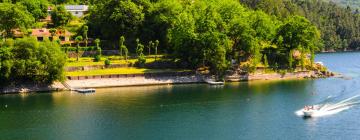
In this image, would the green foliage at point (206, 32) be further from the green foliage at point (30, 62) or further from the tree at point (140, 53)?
the green foliage at point (30, 62)

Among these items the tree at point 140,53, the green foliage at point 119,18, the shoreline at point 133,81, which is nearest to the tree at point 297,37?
the shoreline at point 133,81

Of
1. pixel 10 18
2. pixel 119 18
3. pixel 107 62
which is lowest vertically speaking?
pixel 107 62

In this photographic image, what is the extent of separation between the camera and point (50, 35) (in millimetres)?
160125

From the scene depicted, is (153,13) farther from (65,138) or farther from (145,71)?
(65,138)

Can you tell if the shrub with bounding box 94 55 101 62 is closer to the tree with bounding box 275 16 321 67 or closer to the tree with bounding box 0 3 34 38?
the tree with bounding box 0 3 34 38

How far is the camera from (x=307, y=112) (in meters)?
97.8

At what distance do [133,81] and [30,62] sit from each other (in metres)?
24.3

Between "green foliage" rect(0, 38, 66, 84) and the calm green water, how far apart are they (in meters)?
4.93

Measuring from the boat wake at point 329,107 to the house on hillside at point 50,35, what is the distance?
78.1m

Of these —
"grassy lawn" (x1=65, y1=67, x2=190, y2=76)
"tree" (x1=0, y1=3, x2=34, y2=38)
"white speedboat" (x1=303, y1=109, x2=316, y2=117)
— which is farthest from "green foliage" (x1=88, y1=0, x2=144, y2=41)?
"white speedboat" (x1=303, y1=109, x2=316, y2=117)

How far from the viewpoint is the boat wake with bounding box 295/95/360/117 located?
9906 centimetres

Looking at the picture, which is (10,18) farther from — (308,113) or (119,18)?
(308,113)

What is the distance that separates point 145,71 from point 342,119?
5704 centimetres

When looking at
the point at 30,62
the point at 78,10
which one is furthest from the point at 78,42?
the point at 78,10
